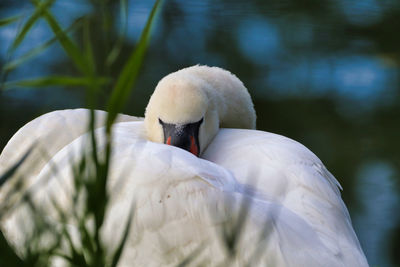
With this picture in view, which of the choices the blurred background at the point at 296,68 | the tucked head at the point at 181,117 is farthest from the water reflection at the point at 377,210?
the tucked head at the point at 181,117

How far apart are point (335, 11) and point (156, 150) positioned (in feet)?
16.8

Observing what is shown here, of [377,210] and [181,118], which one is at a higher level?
[181,118]

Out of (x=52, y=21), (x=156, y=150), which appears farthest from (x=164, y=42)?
(x=52, y=21)

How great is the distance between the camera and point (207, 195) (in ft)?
5.03

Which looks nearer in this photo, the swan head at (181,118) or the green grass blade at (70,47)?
the green grass blade at (70,47)

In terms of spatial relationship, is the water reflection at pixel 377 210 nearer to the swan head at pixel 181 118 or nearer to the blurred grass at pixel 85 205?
the swan head at pixel 181 118

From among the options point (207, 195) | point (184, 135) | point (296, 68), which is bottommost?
point (296, 68)

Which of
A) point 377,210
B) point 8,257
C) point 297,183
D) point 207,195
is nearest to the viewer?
point 8,257

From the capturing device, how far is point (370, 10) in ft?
21.4

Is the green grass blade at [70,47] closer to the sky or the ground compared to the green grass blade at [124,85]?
closer to the sky

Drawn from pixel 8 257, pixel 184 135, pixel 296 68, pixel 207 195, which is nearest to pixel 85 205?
pixel 8 257

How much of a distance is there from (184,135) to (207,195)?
59cm

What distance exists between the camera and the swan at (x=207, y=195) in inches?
59.1

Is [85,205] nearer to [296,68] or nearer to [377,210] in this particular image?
[377,210]
